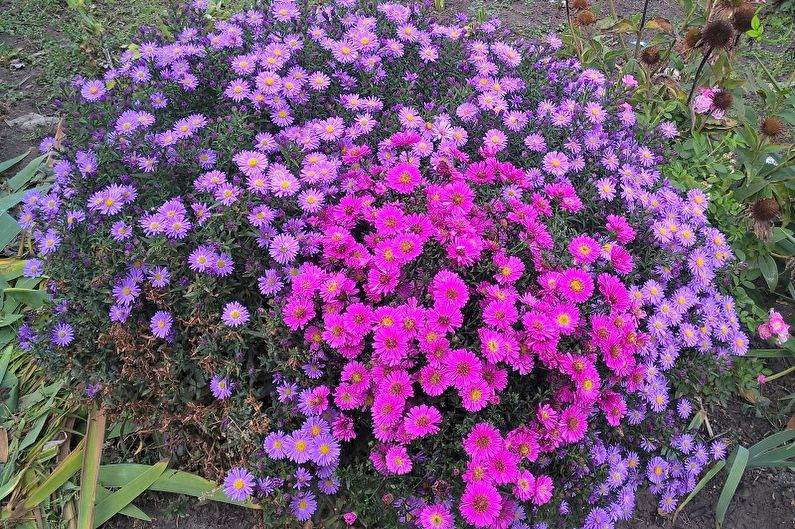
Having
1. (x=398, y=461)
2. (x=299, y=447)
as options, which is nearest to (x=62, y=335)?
(x=299, y=447)

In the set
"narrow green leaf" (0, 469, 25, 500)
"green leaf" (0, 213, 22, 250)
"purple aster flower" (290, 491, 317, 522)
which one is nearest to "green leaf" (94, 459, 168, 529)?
"narrow green leaf" (0, 469, 25, 500)

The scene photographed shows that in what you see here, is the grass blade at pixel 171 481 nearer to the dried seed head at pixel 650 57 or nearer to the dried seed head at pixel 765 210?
the dried seed head at pixel 765 210

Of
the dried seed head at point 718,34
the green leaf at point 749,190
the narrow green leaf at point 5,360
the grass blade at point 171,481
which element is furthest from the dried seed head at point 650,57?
the narrow green leaf at point 5,360

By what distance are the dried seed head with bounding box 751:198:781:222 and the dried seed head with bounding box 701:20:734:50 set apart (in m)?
0.70

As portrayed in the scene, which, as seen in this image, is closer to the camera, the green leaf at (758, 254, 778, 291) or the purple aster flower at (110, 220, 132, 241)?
the purple aster flower at (110, 220, 132, 241)

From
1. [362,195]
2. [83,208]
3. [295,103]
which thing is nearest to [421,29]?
[295,103]

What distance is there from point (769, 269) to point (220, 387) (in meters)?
2.22

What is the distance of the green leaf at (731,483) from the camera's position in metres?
2.13

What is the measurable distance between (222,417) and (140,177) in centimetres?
88

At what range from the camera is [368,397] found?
73.0 inches

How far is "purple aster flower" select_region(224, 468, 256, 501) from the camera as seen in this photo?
187cm

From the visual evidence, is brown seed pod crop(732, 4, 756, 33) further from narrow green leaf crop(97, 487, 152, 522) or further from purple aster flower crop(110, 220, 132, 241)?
narrow green leaf crop(97, 487, 152, 522)

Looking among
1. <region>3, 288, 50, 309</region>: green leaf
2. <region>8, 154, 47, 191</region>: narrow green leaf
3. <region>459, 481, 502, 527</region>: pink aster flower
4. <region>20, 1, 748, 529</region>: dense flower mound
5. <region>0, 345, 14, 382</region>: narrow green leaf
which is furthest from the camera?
<region>8, 154, 47, 191</region>: narrow green leaf

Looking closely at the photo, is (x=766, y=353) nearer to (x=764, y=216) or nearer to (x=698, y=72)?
(x=764, y=216)
